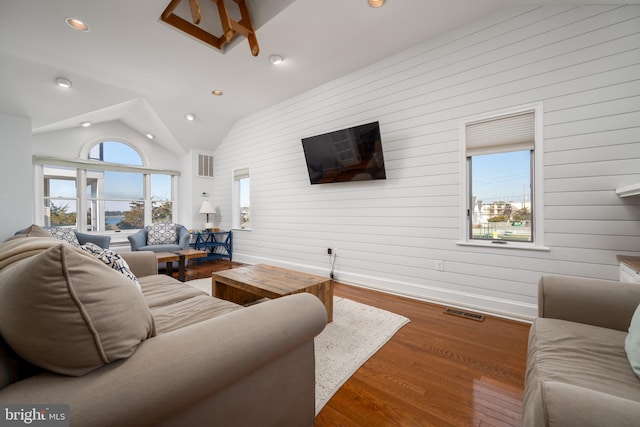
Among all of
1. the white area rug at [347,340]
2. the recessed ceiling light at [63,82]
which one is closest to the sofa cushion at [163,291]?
the white area rug at [347,340]

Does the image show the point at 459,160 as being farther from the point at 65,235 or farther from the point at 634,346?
the point at 65,235

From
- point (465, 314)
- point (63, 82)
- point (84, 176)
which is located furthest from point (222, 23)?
point (84, 176)

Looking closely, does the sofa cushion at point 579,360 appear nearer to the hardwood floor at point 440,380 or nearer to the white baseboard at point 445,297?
the hardwood floor at point 440,380

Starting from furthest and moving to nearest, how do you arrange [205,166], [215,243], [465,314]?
1. [205,166]
2. [215,243]
3. [465,314]

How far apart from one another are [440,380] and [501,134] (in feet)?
7.79

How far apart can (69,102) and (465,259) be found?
581 centimetres

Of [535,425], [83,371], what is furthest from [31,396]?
[535,425]

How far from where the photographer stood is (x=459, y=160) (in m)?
2.74

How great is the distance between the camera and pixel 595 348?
3.60 ft

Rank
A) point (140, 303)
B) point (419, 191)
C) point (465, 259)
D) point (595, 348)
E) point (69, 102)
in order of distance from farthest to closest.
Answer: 1. point (69, 102)
2. point (419, 191)
3. point (465, 259)
4. point (595, 348)
5. point (140, 303)

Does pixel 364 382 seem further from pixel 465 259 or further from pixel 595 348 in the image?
pixel 465 259

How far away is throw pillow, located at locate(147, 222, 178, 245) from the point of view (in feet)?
16.0

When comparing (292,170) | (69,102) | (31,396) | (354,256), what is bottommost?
(354,256)

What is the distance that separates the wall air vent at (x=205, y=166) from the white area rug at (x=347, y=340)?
4560 millimetres
